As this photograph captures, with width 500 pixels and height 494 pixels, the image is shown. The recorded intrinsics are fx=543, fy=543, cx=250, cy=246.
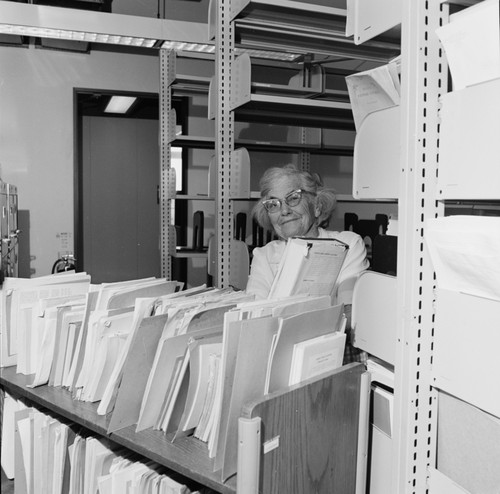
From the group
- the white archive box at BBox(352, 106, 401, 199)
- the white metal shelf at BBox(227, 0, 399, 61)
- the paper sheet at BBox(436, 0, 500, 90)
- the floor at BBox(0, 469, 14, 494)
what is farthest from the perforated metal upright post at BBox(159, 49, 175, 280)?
the paper sheet at BBox(436, 0, 500, 90)

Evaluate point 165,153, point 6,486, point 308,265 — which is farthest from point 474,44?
point 165,153

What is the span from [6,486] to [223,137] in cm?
152

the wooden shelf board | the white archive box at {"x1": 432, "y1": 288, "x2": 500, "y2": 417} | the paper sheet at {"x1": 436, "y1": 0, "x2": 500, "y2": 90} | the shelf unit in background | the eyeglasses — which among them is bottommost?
the wooden shelf board

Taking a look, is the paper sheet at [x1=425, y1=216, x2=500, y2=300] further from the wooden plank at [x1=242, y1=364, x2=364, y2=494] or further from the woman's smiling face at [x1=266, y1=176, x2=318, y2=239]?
the woman's smiling face at [x1=266, y1=176, x2=318, y2=239]

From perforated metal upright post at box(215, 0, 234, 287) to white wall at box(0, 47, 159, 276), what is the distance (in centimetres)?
267

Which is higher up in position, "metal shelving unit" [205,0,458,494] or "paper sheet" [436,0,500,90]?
"paper sheet" [436,0,500,90]

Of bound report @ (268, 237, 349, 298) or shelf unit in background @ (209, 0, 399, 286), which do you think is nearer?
bound report @ (268, 237, 349, 298)

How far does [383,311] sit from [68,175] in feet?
13.1

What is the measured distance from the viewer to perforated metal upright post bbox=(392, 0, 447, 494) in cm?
101

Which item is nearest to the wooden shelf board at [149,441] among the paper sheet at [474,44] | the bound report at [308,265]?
the bound report at [308,265]

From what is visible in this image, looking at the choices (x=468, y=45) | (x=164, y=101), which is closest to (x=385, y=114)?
(x=468, y=45)

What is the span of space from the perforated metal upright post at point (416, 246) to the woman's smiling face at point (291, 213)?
4.42ft

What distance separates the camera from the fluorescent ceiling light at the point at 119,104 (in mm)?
5233

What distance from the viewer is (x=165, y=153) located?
3.85m
